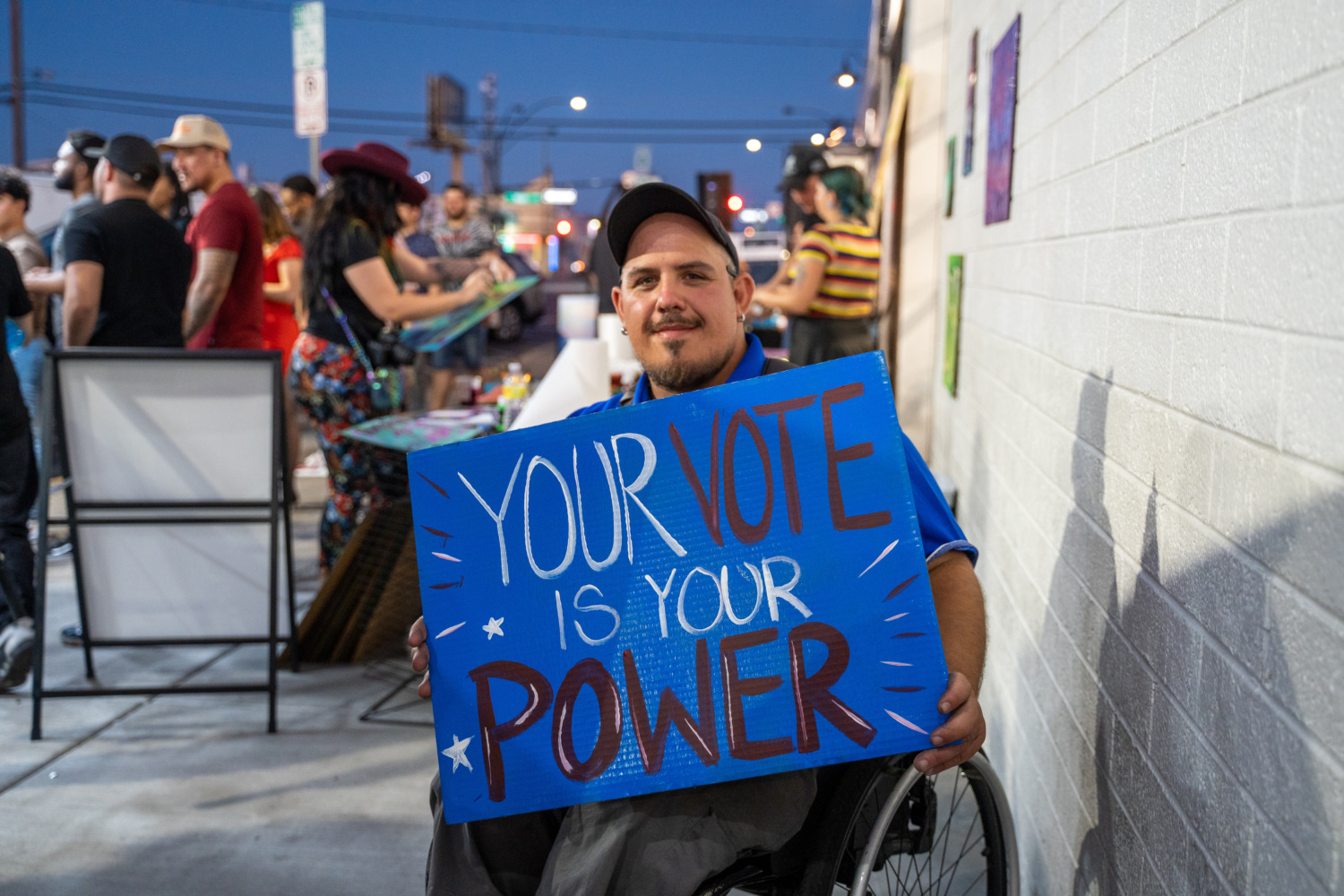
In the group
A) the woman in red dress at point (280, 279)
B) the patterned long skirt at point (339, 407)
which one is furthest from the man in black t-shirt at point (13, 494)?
the woman in red dress at point (280, 279)

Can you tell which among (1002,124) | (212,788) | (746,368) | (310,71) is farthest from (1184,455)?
(310,71)

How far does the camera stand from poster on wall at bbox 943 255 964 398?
4273 mm

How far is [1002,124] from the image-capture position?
3121 mm

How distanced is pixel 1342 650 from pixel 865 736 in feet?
2.13

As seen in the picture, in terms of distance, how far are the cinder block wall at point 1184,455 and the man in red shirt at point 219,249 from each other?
3.35 m

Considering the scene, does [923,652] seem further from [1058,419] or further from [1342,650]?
[1058,419]

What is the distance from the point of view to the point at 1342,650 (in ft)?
3.01

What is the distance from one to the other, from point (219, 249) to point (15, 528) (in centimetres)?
138

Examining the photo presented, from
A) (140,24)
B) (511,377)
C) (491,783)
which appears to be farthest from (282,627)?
(140,24)

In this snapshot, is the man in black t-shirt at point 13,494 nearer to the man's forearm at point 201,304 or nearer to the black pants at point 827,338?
the man's forearm at point 201,304

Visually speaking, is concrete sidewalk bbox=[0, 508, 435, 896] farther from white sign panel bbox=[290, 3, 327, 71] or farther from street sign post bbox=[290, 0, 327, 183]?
white sign panel bbox=[290, 3, 327, 71]

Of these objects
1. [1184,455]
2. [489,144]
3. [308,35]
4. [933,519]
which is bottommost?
[933,519]

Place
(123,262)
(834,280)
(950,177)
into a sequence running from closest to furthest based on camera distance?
(123,262) → (950,177) → (834,280)

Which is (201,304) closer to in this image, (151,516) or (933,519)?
(151,516)
